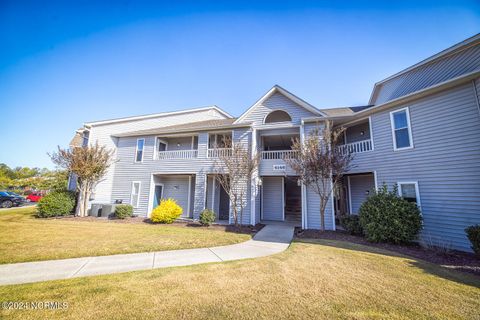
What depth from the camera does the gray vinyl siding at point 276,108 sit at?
12337mm

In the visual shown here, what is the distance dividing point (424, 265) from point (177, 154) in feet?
47.3

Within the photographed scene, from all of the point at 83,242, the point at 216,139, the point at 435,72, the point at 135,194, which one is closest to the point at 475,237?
the point at 435,72

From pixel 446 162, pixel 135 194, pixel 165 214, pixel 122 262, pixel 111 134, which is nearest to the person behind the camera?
pixel 122 262

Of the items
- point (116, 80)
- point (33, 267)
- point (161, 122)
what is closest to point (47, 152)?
point (116, 80)

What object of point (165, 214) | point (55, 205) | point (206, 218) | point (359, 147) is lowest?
point (206, 218)

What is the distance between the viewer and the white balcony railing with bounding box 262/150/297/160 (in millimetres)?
12467

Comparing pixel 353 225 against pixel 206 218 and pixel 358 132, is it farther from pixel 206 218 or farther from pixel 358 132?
pixel 206 218

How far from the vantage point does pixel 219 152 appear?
13164 mm

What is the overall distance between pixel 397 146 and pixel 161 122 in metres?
18.3

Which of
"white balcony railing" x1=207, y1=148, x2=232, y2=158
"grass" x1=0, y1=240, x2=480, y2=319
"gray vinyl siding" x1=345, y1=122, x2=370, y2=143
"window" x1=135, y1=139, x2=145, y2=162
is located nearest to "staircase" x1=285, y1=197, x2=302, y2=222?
"gray vinyl siding" x1=345, y1=122, x2=370, y2=143

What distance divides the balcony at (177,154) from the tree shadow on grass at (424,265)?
1014cm

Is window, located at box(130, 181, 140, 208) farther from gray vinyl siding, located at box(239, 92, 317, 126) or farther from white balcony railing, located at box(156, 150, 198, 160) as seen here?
gray vinyl siding, located at box(239, 92, 317, 126)

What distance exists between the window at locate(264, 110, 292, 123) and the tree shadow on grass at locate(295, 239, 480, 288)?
8.65m

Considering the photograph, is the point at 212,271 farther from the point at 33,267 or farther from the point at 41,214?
the point at 41,214
